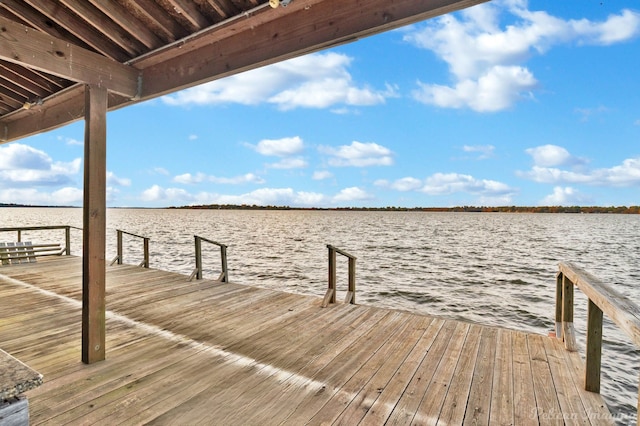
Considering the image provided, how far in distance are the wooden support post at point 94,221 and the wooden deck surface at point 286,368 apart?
241 mm

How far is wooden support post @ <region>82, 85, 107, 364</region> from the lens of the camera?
9.35 feet

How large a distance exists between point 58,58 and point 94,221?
136 centimetres

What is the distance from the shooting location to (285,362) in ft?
10.1

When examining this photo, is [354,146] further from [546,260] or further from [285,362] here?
[285,362]

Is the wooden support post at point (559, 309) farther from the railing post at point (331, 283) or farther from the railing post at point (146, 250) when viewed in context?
the railing post at point (146, 250)

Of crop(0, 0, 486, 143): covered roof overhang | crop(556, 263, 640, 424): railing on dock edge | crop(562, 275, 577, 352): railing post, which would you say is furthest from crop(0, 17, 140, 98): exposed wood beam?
crop(562, 275, 577, 352): railing post

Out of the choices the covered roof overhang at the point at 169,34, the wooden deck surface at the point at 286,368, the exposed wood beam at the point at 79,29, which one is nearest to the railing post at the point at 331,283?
the wooden deck surface at the point at 286,368

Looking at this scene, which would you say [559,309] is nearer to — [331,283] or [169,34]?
[331,283]

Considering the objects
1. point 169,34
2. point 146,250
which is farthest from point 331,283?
point 146,250

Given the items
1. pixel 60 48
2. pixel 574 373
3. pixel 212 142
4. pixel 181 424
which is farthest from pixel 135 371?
pixel 212 142

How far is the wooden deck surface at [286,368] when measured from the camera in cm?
232

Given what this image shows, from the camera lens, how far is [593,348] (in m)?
2.57

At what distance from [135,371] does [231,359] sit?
797 mm

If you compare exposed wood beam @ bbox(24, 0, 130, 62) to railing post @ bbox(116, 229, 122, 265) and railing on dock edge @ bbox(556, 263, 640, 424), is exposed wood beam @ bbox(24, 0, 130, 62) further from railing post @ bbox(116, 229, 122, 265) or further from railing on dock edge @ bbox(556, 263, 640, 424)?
railing post @ bbox(116, 229, 122, 265)
